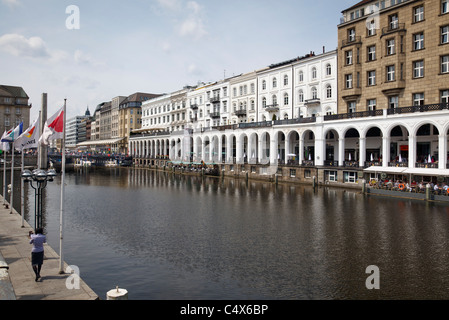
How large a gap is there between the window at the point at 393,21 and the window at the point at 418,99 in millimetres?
9815

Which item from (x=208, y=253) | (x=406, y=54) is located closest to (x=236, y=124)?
(x=406, y=54)

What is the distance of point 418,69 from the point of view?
1766 inches

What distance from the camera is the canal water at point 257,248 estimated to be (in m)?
13.8

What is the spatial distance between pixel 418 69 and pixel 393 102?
5079 millimetres

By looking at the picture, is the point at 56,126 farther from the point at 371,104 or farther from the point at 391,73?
the point at 371,104

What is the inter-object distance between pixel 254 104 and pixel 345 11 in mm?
24765

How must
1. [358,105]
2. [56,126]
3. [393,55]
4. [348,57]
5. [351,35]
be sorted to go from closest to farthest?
[56,126], [393,55], [358,105], [348,57], [351,35]

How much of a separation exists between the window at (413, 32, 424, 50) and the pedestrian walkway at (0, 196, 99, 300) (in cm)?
4697

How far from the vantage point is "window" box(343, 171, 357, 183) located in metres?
48.3

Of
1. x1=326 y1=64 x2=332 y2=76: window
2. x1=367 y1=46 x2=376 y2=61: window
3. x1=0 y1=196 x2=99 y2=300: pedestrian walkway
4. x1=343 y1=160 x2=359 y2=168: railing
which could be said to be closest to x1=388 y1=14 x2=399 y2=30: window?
x1=367 y1=46 x2=376 y2=61: window

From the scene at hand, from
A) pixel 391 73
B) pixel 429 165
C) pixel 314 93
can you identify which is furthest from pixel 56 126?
pixel 314 93

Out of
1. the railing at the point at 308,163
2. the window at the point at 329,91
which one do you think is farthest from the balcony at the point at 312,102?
the railing at the point at 308,163

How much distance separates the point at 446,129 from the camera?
39.1m

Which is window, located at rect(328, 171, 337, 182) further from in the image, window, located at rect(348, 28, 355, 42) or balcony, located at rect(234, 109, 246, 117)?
balcony, located at rect(234, 109, 246, 117)
